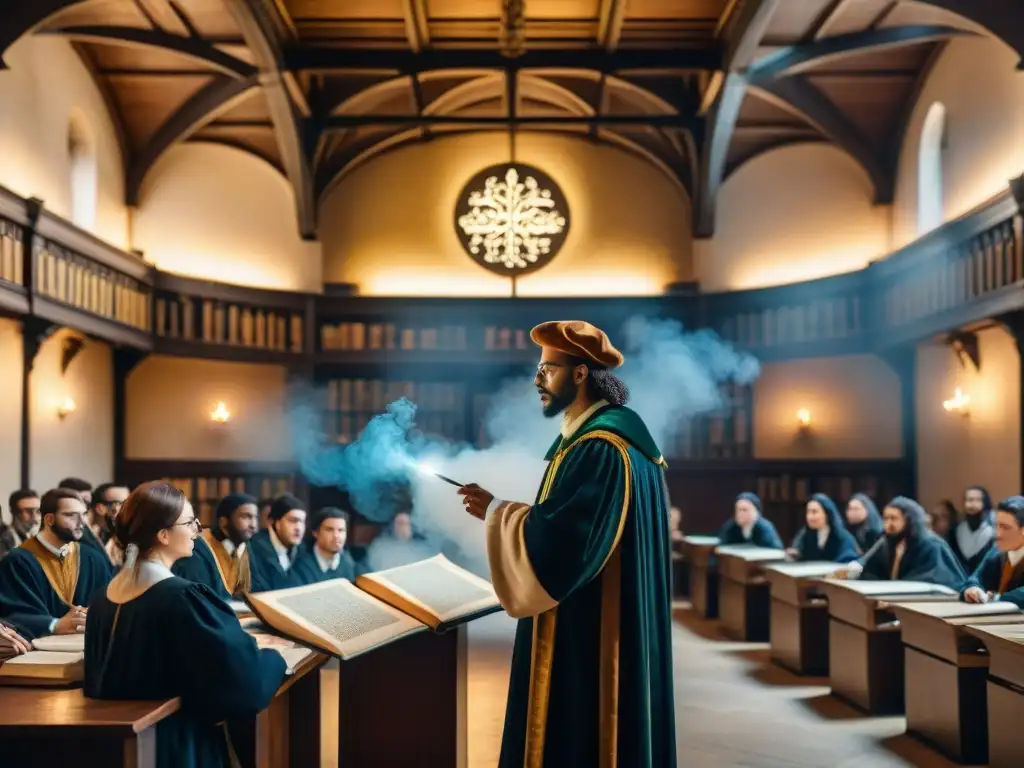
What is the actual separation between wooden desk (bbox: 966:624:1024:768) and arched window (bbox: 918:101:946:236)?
8001mm

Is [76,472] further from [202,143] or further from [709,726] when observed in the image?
[709,726]

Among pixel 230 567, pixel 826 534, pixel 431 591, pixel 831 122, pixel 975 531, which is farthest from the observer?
A: pixel 831 122

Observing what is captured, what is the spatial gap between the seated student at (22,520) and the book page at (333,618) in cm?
456

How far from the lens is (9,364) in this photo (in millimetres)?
10047

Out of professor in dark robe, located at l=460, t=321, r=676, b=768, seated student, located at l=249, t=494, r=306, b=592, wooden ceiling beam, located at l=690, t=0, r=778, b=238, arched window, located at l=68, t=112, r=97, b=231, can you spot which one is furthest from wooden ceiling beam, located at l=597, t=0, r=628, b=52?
professor in dark robe, located at l=460, t=321, r=676, b=768

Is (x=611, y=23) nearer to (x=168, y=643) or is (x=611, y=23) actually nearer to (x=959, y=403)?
(x=959, y=403)

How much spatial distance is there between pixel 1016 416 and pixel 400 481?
6774 millimetres

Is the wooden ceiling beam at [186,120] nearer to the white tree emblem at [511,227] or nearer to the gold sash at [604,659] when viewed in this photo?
the white tree emblem at [511,227]

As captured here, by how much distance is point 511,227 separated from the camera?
1530cm

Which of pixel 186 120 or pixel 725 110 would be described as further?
pixel 186 120

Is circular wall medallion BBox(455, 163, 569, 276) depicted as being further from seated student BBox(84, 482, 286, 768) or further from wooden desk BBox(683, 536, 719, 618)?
seated student BBox(84, 482, 286, 768)

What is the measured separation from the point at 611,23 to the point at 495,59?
1.38 metres

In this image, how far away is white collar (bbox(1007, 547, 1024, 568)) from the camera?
245 inches

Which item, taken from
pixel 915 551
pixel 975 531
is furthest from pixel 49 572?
pixel 975 531
